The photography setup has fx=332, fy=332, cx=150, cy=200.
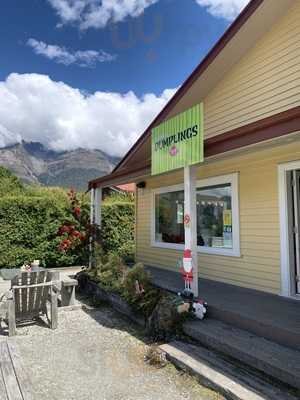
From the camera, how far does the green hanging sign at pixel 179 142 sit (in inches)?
184

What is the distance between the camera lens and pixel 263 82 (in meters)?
5.66

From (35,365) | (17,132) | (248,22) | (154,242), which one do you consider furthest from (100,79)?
(17,132)

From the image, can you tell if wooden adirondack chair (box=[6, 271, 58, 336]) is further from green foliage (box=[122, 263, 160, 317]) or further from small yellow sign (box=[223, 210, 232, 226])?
small yellow sign (box=[223, 210, 232, 226])

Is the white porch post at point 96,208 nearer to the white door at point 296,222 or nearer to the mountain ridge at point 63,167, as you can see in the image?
the white door at point 296,222

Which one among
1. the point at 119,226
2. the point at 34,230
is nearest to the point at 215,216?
the point at 34,230

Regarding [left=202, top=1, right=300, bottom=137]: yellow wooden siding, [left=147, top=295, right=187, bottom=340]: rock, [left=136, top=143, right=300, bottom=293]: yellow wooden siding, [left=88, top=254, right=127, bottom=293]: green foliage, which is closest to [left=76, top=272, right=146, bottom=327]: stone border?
[left=88, top=254, right=127, bottom=293]: green foliage

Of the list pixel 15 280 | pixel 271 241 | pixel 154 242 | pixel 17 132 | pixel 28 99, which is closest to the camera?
pixel 15 280

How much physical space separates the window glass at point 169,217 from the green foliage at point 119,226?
3.92 meters

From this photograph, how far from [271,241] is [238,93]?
2792 mm

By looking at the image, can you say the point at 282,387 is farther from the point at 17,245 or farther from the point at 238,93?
the point at 17,245

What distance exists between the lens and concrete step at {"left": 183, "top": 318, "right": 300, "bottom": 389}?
2916 mm

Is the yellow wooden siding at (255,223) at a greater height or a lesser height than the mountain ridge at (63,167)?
lesser

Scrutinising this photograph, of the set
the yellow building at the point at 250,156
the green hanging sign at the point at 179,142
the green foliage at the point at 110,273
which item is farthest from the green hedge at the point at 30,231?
the green hanging sign at the point at 179,142

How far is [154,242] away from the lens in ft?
29.1
